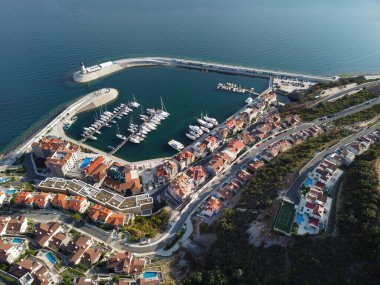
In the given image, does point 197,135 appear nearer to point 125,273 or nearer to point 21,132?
point 125,273

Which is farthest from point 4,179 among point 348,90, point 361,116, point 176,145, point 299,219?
point 348,90

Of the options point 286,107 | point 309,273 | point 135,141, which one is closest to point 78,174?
point 135,141

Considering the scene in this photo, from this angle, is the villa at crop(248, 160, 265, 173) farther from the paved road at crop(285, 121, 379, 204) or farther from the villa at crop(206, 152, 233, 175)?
the paved road at crop(285, 121, 379, 204)

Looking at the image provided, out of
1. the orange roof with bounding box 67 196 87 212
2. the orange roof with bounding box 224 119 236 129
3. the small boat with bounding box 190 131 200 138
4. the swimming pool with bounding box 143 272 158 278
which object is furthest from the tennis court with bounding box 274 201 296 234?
the orange roof with bounding box 67 196 87 212

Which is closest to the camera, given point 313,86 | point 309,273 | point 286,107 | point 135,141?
point 309,273

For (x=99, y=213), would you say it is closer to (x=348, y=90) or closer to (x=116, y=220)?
(x=116, y=220)

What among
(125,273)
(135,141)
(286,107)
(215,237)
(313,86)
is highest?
(313,86)

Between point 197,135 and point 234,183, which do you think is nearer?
point 234,183
